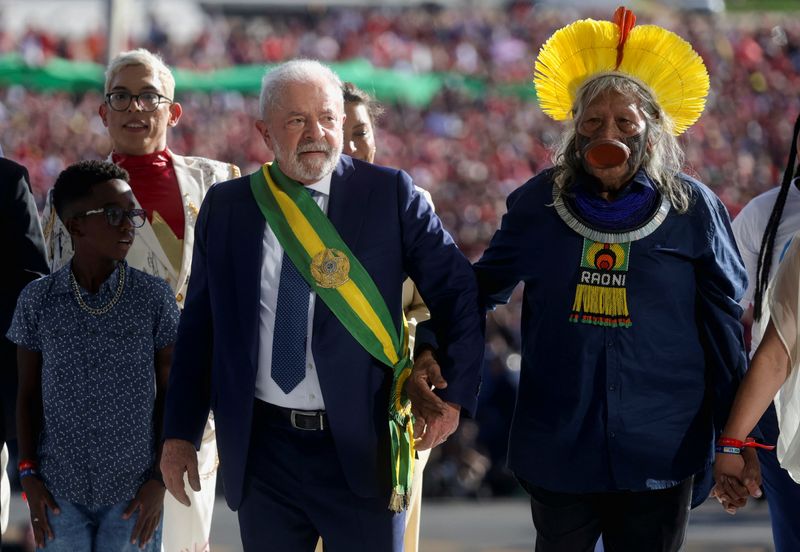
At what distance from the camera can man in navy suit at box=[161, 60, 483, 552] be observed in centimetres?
347

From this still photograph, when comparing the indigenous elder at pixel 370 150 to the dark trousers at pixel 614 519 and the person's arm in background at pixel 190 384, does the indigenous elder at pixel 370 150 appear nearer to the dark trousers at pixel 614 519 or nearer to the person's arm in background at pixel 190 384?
the dark trousers at pixel 614 519

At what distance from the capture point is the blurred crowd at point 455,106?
17.5m

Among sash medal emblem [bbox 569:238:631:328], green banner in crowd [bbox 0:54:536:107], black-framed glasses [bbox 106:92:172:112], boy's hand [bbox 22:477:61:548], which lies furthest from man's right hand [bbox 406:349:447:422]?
green banner in crowd [bbox 0:54:536:107]

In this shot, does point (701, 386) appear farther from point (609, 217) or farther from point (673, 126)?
point (673, 126)

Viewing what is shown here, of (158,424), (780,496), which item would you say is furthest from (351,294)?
(780,496)

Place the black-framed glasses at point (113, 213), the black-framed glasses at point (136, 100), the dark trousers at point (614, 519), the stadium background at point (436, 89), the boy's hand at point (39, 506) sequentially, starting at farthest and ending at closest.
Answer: the stadium background at point (436, 89) → the black-framed glasses at point (136, 100) → the black-framed glasses at point (113, 213) → the boy's hand at point (39, 506) → the dark trousers at point (614, 519)

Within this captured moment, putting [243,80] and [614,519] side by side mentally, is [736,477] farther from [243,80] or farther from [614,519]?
[243,80]

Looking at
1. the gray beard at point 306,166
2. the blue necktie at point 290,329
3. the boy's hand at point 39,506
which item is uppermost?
the gray beard at point 306,166

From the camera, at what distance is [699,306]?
11.6 feet

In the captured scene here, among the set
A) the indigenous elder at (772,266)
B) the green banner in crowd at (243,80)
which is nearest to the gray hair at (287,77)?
the indigenous elder at (772,266)

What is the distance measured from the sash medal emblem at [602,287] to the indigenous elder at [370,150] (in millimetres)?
1042

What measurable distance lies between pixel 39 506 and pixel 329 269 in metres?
1.09

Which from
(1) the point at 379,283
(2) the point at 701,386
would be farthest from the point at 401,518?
(2) the point at 701,386

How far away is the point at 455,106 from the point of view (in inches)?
839
